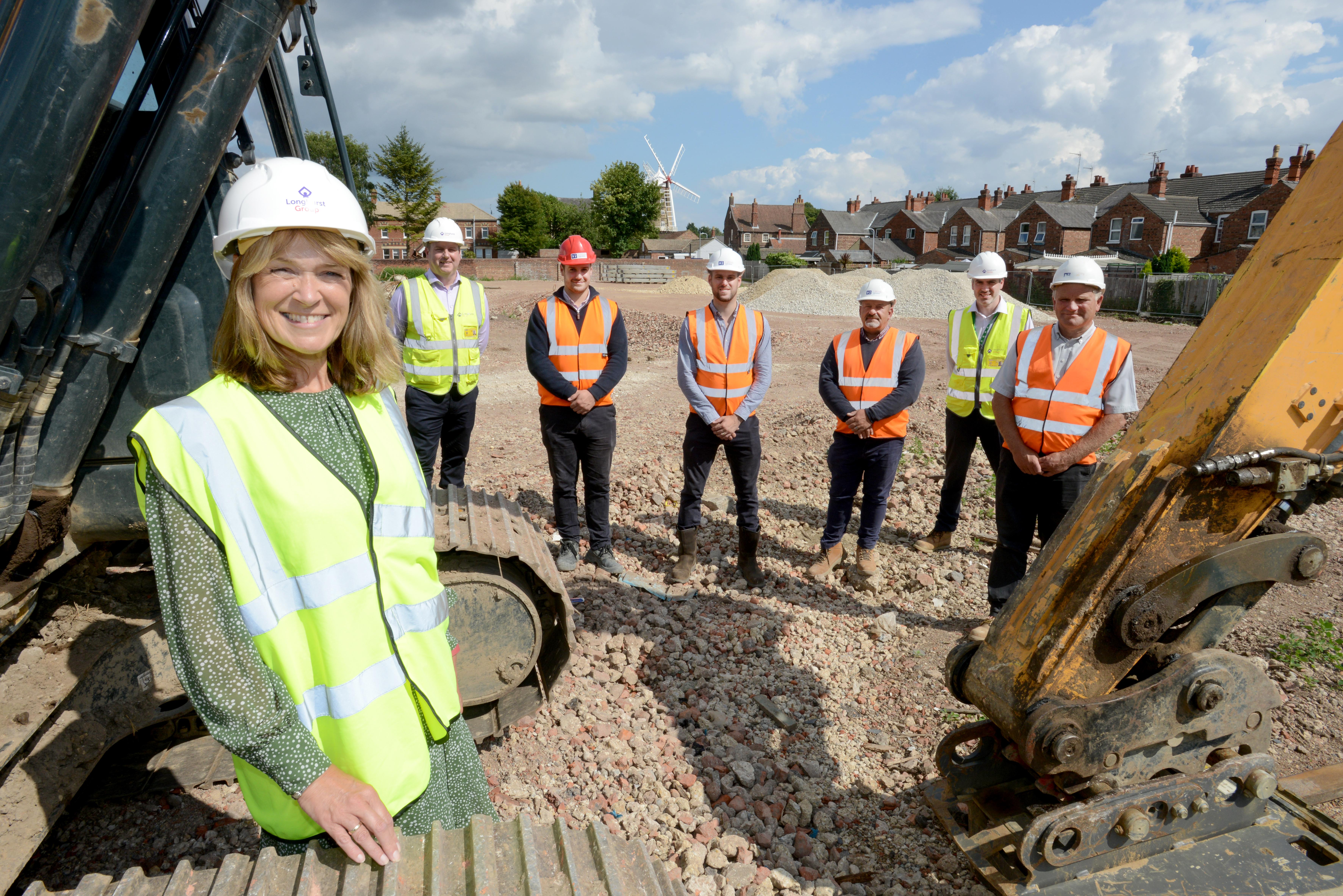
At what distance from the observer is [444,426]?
247 inches

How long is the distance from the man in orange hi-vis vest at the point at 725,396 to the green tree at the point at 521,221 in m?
54.2

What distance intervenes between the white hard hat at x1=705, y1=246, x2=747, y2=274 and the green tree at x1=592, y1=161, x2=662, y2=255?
161 ft

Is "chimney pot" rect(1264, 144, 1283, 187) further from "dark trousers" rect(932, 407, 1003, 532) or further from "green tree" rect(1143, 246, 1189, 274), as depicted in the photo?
"dark trousers" rect(932, 407, 1003, 532)

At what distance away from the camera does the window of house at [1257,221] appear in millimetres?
36250

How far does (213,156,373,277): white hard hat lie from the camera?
1.49 m

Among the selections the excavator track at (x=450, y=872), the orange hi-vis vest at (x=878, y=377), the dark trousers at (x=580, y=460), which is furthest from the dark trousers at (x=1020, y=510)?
the excavator track at (x=450, y=872)

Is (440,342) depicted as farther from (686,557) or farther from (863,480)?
(863,480)

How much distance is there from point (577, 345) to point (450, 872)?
4325 millimetres

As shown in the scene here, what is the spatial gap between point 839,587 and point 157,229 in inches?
185

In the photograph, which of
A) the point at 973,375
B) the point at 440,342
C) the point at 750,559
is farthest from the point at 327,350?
the point at 973,375

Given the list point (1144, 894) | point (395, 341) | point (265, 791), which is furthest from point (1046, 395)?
point (265, 791)

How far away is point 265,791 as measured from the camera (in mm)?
1531

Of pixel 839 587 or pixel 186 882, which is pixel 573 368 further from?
pixel 186 882

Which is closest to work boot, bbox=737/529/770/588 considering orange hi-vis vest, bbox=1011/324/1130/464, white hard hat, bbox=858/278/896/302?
white hard hat, bbox=858/278/896/302
